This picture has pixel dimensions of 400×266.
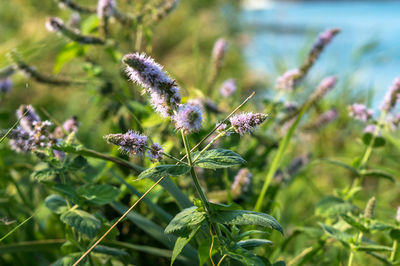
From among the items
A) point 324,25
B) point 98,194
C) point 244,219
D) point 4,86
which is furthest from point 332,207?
point 324,25

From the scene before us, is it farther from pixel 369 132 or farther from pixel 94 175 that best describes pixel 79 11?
pixel 369 132

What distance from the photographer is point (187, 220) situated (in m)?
0.64

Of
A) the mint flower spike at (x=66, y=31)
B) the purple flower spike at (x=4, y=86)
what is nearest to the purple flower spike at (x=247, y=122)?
the mint flower spike at (x=66, y=31)

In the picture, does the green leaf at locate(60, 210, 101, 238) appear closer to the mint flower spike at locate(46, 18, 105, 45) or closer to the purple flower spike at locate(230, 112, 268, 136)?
the purple flower spike at locate(230, 112, 268, 136)

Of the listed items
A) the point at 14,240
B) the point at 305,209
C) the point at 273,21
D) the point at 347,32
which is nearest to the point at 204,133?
the point at 14,240

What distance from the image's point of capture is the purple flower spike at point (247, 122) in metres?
0.60

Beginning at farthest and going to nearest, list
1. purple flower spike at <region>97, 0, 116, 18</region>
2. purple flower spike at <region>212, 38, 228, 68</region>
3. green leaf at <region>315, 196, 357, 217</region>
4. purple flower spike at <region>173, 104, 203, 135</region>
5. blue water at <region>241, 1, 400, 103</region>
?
1. blue water at <region>241, 1, 400, 103</region>
2. purple flower spike at <region>212, 38, 228, 68</region>
3. purple flower spike at <region>97, 0, 116, 18</region>
4. green leaf at <region>315, 196, 357, 217</region>
5. purple flower spike at <region>173, 104, 203, 135</region>

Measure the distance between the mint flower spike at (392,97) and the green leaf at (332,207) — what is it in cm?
25

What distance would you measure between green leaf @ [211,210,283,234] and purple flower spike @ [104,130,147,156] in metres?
0.15

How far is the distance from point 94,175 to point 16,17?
3.44 meters

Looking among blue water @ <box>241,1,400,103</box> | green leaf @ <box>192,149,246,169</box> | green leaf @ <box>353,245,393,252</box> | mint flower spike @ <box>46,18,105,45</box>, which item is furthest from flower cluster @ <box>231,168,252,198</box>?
blue water @ <box>241,1,400,103</box>

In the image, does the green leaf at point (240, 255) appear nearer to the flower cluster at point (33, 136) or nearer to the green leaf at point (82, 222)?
the green leaf at point (82, 222)

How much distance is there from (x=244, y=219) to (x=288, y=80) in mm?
660

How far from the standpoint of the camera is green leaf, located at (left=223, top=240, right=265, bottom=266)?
611 millimetres
